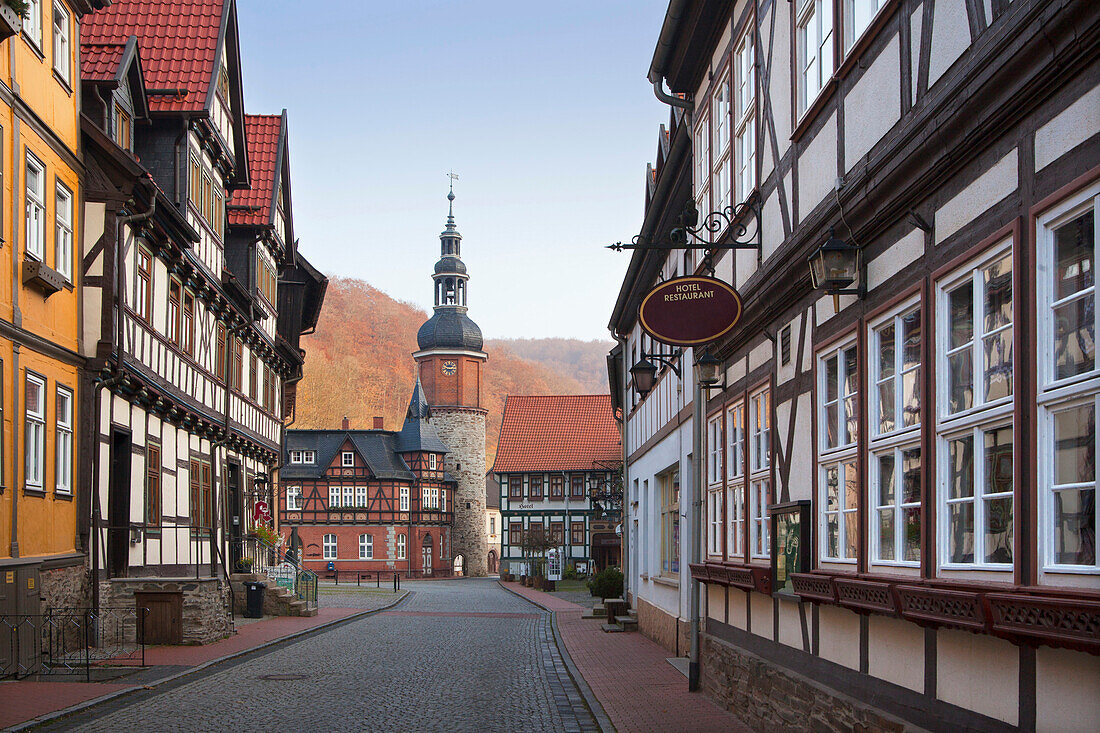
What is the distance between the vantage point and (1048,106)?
515cm

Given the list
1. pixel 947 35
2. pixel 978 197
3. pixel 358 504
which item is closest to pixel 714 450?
pixel 947 35

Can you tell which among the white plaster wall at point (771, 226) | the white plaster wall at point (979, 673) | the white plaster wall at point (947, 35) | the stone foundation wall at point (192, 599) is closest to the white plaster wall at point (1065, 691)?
the white plaster wall at point (979, 673)

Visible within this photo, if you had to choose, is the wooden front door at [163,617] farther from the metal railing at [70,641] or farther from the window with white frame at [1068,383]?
the window with white frame at [1068,383]

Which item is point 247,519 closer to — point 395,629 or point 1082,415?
point 395,629

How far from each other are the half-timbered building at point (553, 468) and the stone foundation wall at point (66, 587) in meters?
49.9

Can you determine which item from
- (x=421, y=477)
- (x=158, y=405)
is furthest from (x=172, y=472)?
(x=421, y=477)

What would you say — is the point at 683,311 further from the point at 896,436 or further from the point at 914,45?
the point at 914,45

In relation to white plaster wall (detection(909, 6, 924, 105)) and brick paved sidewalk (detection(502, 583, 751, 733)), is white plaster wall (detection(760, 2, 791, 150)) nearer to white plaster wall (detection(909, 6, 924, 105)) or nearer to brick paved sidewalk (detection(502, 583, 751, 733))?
white plaster wall (detection(909, 6, 924, 105))

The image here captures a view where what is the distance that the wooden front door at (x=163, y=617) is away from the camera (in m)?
18.9

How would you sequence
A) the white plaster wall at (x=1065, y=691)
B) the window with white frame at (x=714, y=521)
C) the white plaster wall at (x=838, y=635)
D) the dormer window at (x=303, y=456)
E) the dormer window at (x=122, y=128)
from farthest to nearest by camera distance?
1. the dormer window at (x=303, y=456)
2. the dormer window at (x=122, y=128)
3. the window with white frame at (x=714, y=521)
4. the white plaster wall at (x=838, y=635)
5. the white plaster wall at (x=1065, y=691)

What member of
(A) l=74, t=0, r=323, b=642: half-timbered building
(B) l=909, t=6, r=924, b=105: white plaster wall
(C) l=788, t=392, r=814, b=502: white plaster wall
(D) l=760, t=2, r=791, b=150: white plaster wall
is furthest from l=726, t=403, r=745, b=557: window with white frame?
(A) l=74, t=0, r=323, b=642: half-timbered building

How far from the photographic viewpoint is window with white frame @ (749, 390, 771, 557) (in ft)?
35.3

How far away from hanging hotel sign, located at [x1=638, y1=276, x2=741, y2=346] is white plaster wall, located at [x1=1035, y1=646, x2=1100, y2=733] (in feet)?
20.2

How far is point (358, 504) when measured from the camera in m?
74.3
